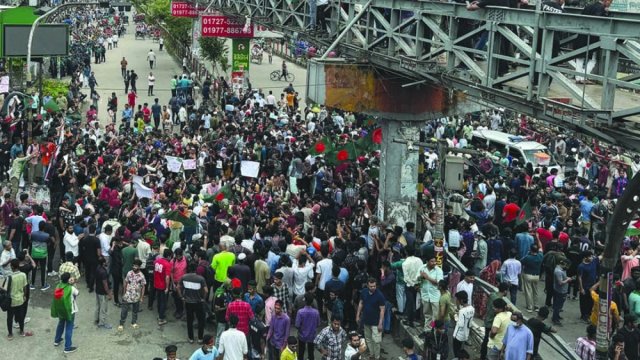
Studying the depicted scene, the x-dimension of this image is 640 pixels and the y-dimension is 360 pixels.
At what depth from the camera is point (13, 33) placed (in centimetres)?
2927

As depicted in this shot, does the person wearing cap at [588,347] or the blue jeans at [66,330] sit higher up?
the person wearing cap at [588,347]

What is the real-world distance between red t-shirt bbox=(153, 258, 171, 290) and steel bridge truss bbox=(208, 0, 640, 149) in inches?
209

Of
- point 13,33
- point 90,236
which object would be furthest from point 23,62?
point 90,236

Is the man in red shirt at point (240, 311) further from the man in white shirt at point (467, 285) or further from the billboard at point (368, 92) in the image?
the billboard at point (368, 92)

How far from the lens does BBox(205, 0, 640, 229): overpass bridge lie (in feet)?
30.5

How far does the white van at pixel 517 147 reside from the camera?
84.2ft

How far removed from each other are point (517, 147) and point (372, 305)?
49.8 feet

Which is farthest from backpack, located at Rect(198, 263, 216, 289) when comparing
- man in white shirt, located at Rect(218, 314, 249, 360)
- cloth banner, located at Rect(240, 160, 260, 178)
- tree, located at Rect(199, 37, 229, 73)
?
tree, located at Rect(199, 37, 229, 73)

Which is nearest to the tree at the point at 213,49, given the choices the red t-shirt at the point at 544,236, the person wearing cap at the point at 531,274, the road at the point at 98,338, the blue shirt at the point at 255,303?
the road at the point at 98,338

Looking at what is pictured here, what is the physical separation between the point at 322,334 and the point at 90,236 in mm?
5247

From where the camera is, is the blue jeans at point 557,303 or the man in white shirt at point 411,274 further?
the blue jeans at point 557,303

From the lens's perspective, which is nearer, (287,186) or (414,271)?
(414,271)

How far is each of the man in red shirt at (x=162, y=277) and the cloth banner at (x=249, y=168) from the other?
7.23 metres

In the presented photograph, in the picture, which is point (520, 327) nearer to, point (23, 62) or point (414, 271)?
point (414, 271)
